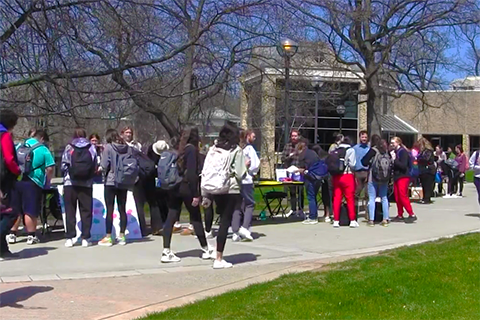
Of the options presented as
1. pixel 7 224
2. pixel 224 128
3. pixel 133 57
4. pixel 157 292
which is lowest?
pixel 157 292

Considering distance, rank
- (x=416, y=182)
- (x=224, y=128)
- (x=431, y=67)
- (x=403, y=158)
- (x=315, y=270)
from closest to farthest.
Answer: (x=315, y=270) → (x=224, y=128) → (x=403, y=158) → (x=416, y=182) → (x=431, y=67)

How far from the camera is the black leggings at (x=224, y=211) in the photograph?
30.4 ft

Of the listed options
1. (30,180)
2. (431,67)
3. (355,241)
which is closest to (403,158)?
(355,241)

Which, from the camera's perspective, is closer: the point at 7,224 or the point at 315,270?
the point at 315,270

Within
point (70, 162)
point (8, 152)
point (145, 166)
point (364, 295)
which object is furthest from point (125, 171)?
point (364, 295)

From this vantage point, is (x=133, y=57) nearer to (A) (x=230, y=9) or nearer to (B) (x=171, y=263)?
(A) (x=230, y=9)

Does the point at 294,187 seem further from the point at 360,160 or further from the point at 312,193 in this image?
the point at 360,160

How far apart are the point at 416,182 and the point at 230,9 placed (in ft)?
39.6

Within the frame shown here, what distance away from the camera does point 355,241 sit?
40.6 ft

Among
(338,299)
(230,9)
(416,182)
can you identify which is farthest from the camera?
(416,182)

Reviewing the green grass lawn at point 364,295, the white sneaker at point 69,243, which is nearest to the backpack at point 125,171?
the white sneaker at point 69,243

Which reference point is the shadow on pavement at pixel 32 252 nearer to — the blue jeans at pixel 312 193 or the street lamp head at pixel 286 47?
the blue jeans at pixel 312 193

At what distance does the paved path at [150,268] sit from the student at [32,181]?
47 cm

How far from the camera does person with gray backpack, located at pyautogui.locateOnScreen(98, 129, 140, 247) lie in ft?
36.5
